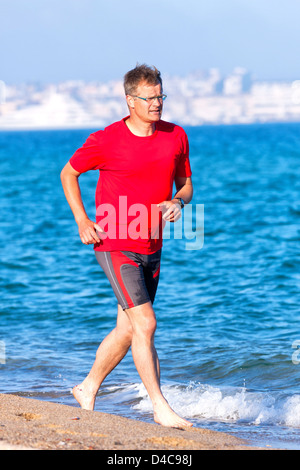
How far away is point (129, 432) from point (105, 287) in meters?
7.36

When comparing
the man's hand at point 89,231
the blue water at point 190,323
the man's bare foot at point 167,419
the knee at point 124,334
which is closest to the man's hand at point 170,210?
the man's hand at point 89,231

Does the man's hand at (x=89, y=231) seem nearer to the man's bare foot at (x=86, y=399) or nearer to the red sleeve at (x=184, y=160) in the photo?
the red sleeve at (x=184, y=160)

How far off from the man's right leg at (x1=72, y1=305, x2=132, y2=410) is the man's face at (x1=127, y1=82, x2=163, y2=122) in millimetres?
1168

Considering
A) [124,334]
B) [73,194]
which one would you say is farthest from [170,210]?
[124,334]

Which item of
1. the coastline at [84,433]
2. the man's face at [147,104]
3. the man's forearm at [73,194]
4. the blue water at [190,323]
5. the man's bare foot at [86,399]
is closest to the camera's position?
the coastline at [84,433]

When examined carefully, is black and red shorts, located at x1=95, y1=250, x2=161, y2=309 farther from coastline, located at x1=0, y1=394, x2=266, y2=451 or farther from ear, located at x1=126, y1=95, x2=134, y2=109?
ear, located at x1=126, y1=95, x2=134, y2=109

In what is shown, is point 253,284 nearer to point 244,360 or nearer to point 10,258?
point 244,360

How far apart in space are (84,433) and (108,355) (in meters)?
0.86

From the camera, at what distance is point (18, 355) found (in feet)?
24.1

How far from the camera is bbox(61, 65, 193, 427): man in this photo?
4363 millimetres

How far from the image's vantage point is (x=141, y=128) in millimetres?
4406

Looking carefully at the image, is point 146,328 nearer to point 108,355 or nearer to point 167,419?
point 108,355

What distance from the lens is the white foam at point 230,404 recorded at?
5.40 m

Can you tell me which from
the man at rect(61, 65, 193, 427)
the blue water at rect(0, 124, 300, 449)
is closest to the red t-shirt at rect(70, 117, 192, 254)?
the man at rect(61, 65, 193, 427)
